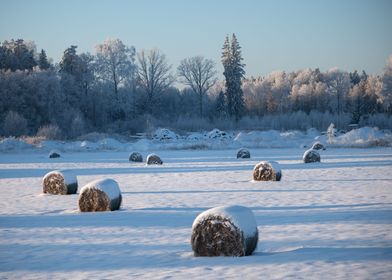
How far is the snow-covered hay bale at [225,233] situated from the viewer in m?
8.48

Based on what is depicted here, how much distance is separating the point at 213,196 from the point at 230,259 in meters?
7.85

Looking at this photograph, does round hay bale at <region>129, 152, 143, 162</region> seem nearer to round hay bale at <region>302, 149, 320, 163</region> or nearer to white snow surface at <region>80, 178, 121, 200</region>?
round hay bale at <region>302, 149, 320, 163</region>

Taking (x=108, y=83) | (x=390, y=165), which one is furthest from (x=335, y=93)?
(x=390, y=165)

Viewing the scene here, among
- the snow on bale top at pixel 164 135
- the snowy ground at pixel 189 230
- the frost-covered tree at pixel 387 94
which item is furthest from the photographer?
the frost-covered tree at pixel 387 94

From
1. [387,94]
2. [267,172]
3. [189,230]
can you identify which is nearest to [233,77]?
[387,94]

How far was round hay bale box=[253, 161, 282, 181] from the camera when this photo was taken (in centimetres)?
2011

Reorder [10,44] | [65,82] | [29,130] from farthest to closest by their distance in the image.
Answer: [10,44] < [65,82] < [29,130]

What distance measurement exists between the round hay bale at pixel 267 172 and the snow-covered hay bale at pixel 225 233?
37.6 ft

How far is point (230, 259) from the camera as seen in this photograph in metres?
8.48

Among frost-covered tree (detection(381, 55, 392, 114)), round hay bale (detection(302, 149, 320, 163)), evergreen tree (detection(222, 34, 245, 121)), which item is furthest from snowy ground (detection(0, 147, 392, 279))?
frost-covered tree (detection(381, 55, 392, 114))

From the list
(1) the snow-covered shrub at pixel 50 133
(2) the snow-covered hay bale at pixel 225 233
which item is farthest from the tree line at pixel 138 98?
(2) the snow-covered hay bale at pixel 225 233

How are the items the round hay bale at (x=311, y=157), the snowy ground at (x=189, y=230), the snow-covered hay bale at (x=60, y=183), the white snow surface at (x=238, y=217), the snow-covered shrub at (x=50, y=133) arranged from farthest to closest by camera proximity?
the snow-covered shrub at (x=50, y=133) < the round hay bale at (x=311, y=157) < the snow-covered hay bale at (x=60, y=183) < the white snow surface at (x=238, y=217) < the snowy ground at (x=189, y=230)

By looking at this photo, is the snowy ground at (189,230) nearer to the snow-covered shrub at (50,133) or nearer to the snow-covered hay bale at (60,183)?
the snow-covered hay bale at (60,183)

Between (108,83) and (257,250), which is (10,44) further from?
(257,250)
